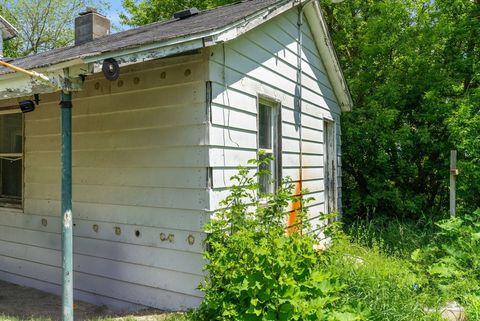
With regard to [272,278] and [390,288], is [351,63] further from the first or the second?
[272,278]

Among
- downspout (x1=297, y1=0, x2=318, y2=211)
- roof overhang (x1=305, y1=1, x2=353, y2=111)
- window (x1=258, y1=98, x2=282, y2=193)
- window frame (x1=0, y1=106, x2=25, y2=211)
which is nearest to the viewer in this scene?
window (x1=258, y1=98, x2=282, y2=193)

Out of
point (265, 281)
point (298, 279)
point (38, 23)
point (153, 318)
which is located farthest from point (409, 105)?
point (38, 23)

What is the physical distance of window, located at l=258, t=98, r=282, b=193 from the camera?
5.55m

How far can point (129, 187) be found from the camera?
478 cm

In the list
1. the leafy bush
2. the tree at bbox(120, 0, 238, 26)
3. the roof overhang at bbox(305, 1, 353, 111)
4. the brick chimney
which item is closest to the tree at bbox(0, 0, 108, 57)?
the tree at bbox(120, 0, 238, 26)

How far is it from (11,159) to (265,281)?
474 cm

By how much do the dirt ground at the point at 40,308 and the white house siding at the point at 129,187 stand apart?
132 millimetres

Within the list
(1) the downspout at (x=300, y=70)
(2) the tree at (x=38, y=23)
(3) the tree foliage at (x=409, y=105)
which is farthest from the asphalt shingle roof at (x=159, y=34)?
(2) the tree at (x=38, y=23)

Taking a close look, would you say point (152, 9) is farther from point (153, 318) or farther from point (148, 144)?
point (153, 318)

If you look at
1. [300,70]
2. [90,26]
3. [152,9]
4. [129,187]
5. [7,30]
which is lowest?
[129,187]

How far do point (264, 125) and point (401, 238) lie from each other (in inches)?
148

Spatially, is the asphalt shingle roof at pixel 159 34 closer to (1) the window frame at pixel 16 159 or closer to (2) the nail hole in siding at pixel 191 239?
(1) the window frame at pixel 16 159

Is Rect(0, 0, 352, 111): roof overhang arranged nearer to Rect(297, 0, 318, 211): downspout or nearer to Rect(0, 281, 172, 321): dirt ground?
Rect(297, 0, 318, 211): downspout

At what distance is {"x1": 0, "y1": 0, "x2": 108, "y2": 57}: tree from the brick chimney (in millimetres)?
22109
